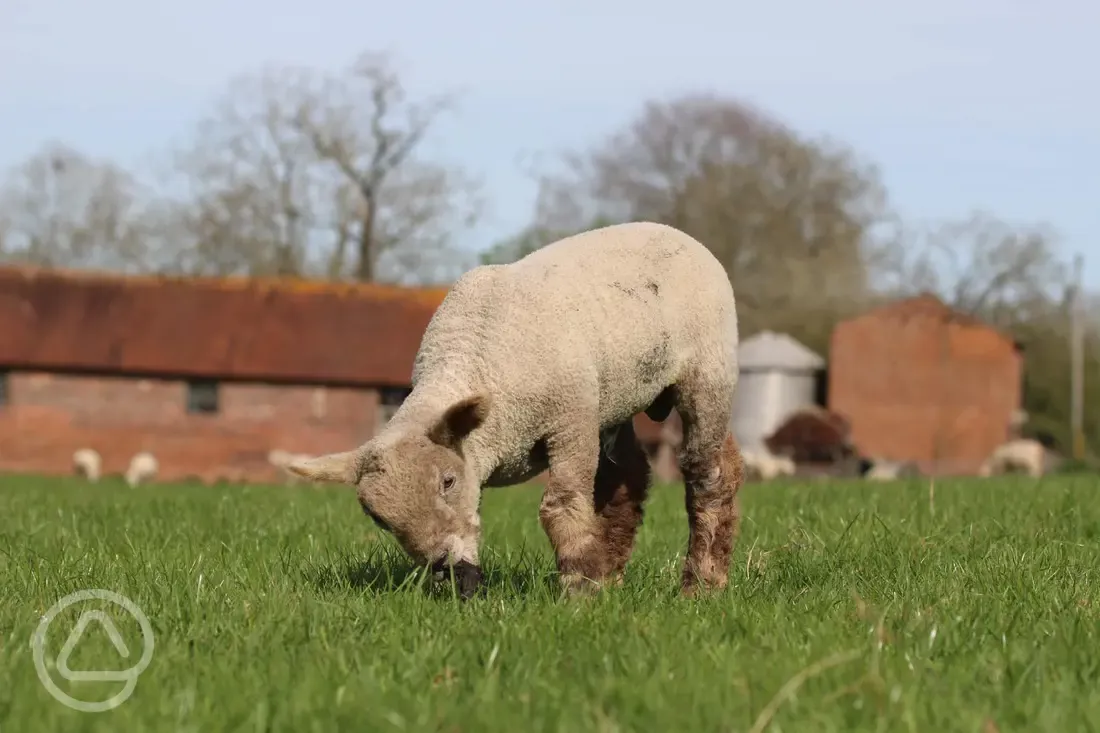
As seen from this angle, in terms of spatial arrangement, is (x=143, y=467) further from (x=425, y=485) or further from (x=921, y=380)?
(x=425, y=485)

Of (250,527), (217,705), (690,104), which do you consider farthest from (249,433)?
(690,104)

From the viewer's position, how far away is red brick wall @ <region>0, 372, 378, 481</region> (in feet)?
100.0

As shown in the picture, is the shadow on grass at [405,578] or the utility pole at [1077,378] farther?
the utility pole at [1077,378]

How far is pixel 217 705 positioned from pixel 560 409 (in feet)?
7.74

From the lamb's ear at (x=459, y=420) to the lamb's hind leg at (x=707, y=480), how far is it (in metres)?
1.39

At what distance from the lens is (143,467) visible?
29.9m

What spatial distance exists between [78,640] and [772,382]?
127ft

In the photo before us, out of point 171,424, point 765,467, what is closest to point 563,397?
point 765,467

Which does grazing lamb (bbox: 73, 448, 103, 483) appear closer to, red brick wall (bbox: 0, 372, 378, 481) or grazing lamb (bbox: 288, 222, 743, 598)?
red brick wall (bbox: 0, 372, 378, 481)

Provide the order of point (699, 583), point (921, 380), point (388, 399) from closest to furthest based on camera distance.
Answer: point (699, 583) → point (388, 399) → point (921, 380)

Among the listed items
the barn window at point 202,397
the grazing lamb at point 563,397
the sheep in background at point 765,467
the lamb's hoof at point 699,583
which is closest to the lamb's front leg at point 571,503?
the grazing lamb at point 563,397

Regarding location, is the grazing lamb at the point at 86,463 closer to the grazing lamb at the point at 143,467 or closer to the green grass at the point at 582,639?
the grazing lamb at the point at 143,467

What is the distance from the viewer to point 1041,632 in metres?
4.53

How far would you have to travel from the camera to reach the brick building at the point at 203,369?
30.6 m
